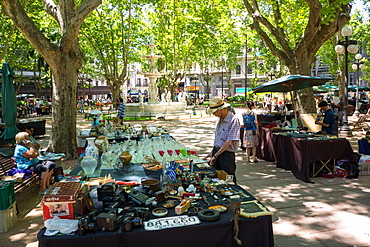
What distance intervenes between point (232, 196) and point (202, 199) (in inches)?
13.1

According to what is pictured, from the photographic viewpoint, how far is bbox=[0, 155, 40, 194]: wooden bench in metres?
5.60

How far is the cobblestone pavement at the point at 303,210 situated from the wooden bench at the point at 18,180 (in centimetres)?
29

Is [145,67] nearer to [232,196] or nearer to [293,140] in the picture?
[293,140]

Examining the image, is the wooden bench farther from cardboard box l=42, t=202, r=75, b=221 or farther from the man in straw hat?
the man in straw hat

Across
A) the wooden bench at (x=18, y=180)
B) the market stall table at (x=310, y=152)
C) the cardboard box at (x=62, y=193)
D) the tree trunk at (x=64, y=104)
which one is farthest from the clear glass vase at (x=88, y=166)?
the tree trunk at (x=64, y=104)

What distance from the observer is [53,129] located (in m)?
8.97

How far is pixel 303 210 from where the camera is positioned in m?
5.01

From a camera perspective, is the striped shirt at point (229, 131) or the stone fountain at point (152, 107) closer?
the striped shirt at point (229, 131)

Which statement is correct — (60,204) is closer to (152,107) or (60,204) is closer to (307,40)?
(307,40)

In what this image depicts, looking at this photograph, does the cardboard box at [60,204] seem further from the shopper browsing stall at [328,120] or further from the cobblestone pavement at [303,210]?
the shopper browsing stall at [328,120]

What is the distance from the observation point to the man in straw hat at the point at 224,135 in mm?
4457

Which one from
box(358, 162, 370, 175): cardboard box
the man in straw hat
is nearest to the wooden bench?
the man in straw hat

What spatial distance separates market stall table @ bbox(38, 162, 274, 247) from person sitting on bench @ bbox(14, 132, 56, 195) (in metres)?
3.80

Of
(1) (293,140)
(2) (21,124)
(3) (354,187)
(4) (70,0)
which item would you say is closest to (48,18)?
(2) (21,124)
